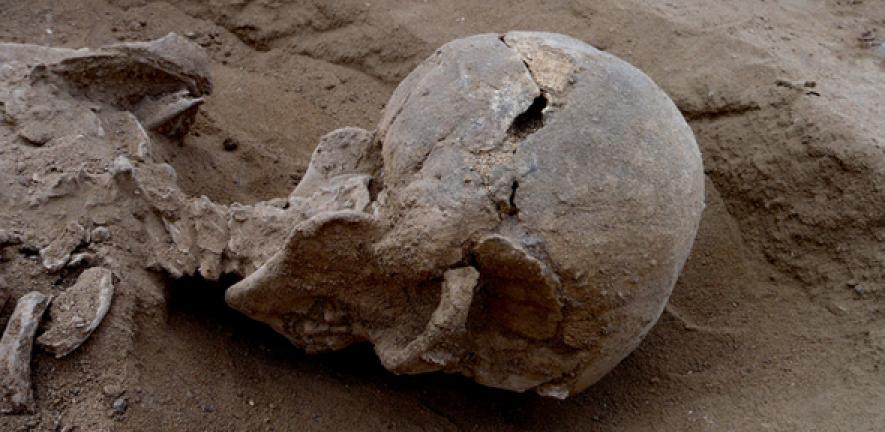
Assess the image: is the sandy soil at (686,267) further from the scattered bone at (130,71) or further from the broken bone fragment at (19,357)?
the scattered bone at (130,71)

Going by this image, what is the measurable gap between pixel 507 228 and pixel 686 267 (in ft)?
3.69

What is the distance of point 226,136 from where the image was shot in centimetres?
334

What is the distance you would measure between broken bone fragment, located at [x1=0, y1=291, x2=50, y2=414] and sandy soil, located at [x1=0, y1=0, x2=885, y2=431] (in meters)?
0.04

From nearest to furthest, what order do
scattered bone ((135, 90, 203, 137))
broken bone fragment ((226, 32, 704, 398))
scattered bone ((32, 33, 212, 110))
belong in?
broken bone fragment ((226, 32, 704, 398)), scattered bone ((32, 33, 212, 110)), scattered bone ((135, 90, 203, 137))

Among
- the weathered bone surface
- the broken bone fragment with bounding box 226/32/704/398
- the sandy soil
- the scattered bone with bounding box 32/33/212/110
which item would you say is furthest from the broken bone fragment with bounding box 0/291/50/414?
the scattered bone with bounding box 32/33/212/110

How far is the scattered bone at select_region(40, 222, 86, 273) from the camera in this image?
2.14 m

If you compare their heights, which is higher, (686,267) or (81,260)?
(81,260)

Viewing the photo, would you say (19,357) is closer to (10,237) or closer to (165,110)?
(10,237)

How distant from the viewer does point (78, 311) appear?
A: 6.87ft

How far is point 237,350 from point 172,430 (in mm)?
341

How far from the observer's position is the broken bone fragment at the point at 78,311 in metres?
2.05

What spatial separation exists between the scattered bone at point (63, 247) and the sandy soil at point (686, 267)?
0.03 meters

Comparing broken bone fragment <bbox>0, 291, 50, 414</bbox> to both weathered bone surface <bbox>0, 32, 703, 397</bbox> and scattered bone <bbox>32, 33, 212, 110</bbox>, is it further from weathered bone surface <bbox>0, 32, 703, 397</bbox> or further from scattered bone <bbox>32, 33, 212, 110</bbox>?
scattered bone <bbox>32, 33, 212, 110</bbox>

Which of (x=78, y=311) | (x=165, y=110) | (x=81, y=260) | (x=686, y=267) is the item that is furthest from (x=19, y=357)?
(x=686, y=267)
